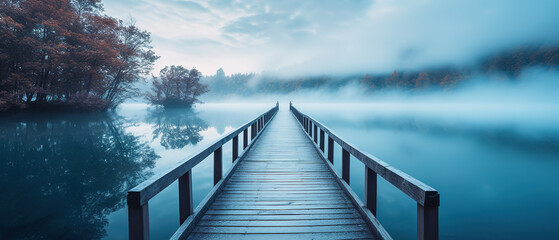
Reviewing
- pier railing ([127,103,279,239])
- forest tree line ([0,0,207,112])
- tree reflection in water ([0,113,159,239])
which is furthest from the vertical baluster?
forest tree line ([0,0,207,112])

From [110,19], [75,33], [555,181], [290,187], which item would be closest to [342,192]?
[290,187]

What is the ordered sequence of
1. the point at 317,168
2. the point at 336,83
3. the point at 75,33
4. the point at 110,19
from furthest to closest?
the point at 336,83
the point at 110,19
the point at 75,33
the point at 317,168

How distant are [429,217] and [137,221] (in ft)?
7.30

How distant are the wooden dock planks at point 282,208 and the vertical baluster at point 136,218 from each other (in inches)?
36.2

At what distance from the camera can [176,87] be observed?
1784 inches

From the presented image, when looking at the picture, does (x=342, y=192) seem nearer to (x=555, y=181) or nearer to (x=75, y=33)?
(x=555, y=181)

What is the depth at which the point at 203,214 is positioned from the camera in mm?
3092

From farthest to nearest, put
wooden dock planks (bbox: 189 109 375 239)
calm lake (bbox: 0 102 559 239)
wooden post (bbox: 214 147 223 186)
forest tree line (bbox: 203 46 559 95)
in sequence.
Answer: forest tree line (bbox: 203 46 559 95) → calm lake (bbox: 0 102 559 239) → wooden post (bbox: 214 147 223 186) → wooden dock planks (bbox: 189 109 375 239)

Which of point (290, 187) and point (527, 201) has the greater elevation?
point (290, 187)

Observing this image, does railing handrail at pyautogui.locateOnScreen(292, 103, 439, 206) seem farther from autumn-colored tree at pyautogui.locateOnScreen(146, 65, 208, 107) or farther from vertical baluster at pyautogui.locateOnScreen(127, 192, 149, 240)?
autumn-colored tree at pyautogui.locateOnScreen(146, 65, 208, 107)

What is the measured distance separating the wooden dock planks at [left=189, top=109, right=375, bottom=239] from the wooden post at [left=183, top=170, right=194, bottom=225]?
228 millimetres

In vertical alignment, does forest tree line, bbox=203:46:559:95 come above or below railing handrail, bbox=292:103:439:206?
above

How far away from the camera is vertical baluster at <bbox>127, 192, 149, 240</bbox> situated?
169cm

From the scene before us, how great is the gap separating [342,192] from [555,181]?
13944 millimetres
